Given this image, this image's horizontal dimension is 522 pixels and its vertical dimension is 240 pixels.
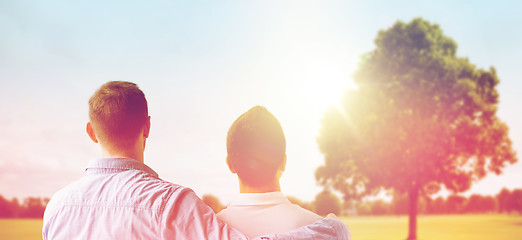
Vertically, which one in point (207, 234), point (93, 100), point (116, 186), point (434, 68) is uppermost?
point (434, 68)

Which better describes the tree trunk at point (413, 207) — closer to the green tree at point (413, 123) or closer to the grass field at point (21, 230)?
the green tree at point (413, 123)

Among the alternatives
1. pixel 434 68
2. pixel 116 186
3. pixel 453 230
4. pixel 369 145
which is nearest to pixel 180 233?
pixel 116 186

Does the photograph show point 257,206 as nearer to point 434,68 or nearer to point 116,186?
point 116,186

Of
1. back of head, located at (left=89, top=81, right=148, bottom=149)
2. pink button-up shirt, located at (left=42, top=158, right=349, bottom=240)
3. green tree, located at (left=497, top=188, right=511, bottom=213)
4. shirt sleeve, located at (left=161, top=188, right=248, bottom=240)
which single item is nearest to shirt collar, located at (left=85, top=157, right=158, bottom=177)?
pink button-up shirt, located at (left=42, top=158, right=349, bottom=240)

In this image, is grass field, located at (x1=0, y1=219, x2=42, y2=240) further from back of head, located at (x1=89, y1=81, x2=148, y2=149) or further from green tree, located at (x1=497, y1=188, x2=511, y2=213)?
green tree, located at (x1=497, y1=188, x2=511, y2=213)

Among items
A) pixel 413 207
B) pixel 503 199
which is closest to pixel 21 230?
pixel 413 207

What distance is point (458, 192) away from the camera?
19.2 m

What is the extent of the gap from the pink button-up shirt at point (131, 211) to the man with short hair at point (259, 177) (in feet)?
1.05

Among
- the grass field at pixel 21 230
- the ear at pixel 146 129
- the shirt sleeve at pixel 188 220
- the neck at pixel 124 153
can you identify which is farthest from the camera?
the grass field at pixel 21 230

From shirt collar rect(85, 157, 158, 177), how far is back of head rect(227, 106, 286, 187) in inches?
27.4

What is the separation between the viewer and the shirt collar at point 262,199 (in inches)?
118

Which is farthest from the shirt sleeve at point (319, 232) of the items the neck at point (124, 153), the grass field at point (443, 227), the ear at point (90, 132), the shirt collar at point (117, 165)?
the grass field at point (443, 227)

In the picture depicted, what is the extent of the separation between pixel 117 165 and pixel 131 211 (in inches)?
13.9

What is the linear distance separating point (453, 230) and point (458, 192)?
5.24 m
